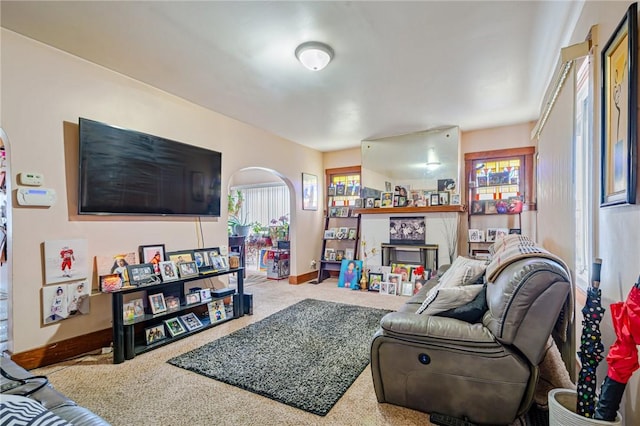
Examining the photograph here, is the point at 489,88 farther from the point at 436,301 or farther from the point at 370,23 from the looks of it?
the point at 436,301

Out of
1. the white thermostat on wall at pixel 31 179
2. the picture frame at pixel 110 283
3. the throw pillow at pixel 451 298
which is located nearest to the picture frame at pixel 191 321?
the picture frame at pixel 110 283

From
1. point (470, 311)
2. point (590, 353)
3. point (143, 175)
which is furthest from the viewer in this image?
point (143, 175)

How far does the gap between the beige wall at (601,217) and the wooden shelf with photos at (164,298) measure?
3.15 meters

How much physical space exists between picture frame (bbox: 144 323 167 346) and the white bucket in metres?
2.96

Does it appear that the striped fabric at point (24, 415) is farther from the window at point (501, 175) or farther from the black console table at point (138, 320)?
the window at point (501, 175)

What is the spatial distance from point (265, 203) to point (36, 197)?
5.36 metres

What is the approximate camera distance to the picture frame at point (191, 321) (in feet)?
10.1

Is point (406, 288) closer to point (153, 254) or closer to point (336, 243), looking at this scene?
point (336, 243)

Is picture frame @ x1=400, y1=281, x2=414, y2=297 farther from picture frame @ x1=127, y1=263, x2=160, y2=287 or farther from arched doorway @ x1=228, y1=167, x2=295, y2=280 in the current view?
picture frame @ x1=127, y1=263, x2=160, y2=287

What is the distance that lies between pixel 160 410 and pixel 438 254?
13.3 feet

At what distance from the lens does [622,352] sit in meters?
0.97

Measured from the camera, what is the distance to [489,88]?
3213 mm

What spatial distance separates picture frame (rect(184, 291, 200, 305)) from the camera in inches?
124

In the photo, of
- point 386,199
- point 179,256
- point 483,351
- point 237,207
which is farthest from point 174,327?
point 237,207
